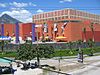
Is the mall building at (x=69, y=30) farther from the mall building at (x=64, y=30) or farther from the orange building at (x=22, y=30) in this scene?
the orange building at (x=22, y=30)

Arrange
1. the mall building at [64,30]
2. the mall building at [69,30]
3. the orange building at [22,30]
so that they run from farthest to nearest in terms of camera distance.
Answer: the orange building at [22,30] → the mall building at [64,30] → the mall building at [69,30]

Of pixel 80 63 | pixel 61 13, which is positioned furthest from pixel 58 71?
pixel 61 13

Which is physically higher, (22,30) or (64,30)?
(22,30)

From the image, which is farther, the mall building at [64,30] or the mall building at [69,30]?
the mall building at [64,30]

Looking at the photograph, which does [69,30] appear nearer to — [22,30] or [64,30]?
[64,30]

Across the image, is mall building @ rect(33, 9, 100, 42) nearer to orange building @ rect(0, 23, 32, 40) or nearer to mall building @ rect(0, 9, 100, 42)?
mall building @ rect(0, 9, 100, 42)

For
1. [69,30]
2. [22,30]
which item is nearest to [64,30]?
[69,30]

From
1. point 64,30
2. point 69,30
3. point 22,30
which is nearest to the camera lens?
point 69,30

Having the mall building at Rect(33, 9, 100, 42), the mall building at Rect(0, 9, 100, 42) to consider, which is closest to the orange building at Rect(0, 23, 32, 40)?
the mall building at Rect(0, 9, 100, 42)

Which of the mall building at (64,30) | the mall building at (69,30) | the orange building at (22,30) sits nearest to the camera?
the mall building at (69,30)

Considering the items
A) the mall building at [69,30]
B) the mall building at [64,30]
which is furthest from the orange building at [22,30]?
the mall building at [69,30]

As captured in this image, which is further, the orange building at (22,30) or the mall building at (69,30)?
the orange building at (22,30)

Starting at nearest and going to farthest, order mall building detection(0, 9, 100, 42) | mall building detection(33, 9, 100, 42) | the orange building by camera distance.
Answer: mall building detection(33, 9, 100, 42), mall building detection(0, 9, 100, 42), the orange building

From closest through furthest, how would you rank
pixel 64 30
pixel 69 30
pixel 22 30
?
pixel 69 30 → pixel 64 30 → pixel 22 30
